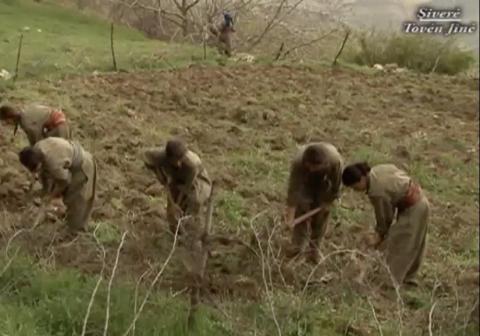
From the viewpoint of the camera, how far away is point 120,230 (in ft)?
25.5

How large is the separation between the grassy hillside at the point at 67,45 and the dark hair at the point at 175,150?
8.27 meters

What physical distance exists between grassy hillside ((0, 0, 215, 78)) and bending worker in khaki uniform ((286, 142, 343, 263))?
8.34 m

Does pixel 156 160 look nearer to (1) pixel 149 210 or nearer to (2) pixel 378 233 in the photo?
(1) pixel 149 210

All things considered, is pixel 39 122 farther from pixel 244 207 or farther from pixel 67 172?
pixel 244 207

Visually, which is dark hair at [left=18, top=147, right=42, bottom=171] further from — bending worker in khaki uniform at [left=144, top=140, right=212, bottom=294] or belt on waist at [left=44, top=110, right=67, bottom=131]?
belt on waist at [left=44, top=110, right=67, bottom=131]

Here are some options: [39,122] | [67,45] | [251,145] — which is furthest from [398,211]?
[67,45]

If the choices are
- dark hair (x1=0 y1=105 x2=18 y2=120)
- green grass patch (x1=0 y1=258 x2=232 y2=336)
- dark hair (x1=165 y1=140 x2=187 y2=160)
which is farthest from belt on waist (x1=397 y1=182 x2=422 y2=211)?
dark hair (x1=0 y1=105 x2=18 y2=120)

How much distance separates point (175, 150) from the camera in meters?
7.01

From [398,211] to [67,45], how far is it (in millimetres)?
12993

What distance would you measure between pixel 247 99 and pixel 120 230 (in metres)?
5.94

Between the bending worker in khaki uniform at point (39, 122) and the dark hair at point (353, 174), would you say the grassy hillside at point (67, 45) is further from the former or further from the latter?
the dark hair at point (353, 174)

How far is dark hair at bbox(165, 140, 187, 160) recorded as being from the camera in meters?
7.01

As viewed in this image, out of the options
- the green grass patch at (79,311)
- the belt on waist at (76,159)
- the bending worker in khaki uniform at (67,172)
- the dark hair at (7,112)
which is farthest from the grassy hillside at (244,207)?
the dark hair at (7,112)

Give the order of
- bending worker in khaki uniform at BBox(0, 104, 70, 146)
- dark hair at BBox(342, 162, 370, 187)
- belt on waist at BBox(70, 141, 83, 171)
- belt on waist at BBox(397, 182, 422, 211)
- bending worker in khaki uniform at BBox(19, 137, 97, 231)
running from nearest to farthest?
dark hair at BBox(342, 162, 370, 187)
belt on waist at BBox(397, 182, 422, 211)
bending worker in khaki uniform at BBox(19, 137, 97, 231)
belt on waist at BBox(70, 141, 83, 171)
bending worker in khaki uniform at BBox(0, 104, 70, 146)
